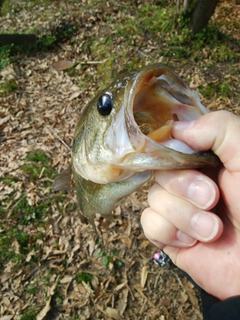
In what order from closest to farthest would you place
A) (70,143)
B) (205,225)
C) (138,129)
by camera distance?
1. (138,129)
2. (205,225)
3. (70,143)

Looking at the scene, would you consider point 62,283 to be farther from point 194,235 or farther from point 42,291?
point 194,235

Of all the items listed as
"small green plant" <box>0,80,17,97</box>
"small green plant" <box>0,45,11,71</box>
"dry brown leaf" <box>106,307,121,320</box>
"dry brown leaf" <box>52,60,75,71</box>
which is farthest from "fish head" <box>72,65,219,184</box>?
"small green plant" <box>0,45,11,71</box>

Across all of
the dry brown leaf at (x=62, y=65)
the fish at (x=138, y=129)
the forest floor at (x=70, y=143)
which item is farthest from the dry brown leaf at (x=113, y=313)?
the dry brown leaf at (x=62, y=65)

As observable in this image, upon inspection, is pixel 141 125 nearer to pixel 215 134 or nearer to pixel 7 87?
pixel 215 134

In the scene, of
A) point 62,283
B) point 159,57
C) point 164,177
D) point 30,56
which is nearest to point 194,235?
point 164,177

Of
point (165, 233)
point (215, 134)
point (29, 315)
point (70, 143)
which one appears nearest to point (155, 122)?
point (215, 134)
